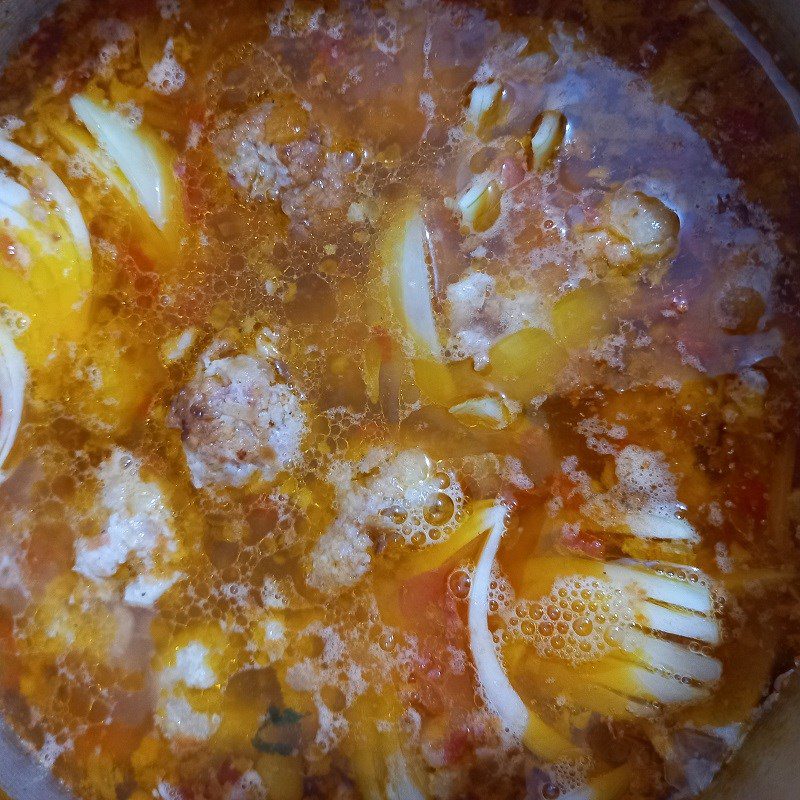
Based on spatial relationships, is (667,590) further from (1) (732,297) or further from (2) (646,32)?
(2) (646,32)

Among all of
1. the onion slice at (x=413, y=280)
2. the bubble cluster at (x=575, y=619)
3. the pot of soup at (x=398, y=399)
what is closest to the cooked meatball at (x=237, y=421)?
the pot of soup at (x=398, y=399)

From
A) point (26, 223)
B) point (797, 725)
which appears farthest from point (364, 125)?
point (797, 725)

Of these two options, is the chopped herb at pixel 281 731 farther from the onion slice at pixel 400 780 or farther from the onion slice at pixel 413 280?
the onion slice at pixel 413 280

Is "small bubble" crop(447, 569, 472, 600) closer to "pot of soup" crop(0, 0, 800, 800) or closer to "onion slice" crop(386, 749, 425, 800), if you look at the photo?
"pot of soup" crop(0, 0, 800, 800)

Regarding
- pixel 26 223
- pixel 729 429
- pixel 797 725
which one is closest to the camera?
pixel 797 725

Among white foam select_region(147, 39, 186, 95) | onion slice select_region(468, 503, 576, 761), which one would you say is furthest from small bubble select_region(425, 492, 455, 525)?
white foam select_region(147, 39, 186, 95)

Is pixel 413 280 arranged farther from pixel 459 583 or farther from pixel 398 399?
pixel 459 583
